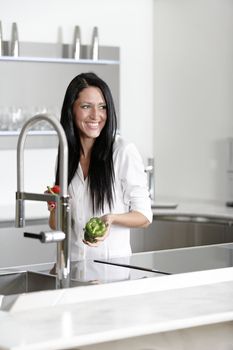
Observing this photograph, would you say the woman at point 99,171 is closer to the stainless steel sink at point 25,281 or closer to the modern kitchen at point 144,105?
the modern kitchen at point 144,105

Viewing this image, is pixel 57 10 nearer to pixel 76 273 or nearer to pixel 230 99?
pixel 230 99

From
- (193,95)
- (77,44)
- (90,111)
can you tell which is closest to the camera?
(90,111)

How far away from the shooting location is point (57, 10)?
20.6 ft

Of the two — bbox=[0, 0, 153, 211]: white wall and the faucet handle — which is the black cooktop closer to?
the faucet handle

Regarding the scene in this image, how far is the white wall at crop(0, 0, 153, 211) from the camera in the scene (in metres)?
6.11

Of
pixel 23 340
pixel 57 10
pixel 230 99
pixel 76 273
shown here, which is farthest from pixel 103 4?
pixel 23 340

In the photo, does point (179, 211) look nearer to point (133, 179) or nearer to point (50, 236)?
point (133, 179)

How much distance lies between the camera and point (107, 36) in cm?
657

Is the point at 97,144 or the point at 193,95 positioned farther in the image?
the point at 193,95

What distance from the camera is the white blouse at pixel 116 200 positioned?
12.1ft

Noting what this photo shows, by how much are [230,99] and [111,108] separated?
3.09 metres

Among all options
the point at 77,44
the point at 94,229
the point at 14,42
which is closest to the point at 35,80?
the point at 14,42

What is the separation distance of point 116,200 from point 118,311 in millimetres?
1206

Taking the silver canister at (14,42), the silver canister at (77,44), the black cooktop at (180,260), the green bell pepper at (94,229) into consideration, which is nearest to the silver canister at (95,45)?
the silver canister at (77,44)
